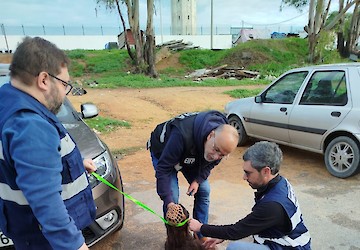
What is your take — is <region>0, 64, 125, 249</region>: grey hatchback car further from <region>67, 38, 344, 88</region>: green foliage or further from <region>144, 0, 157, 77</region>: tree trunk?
<region>67, 38, 344, 88</region>: green foliage

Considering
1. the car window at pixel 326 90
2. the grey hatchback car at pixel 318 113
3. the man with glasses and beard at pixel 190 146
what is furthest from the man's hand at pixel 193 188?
the car window at pixel 326 90

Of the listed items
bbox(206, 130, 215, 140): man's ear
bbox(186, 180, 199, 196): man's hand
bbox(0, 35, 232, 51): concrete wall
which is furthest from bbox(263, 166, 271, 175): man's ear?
bbox(0, 35, 232, 51): concrete wall

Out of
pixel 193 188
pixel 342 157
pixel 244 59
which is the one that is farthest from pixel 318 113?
pixel 244 59

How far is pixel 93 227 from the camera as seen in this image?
8.37ft

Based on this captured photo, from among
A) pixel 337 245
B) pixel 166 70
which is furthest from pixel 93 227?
pixel 166 70

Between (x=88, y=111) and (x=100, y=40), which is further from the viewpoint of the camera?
(x=100, y=40)

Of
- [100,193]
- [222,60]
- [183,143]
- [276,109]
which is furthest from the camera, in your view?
[222,60]

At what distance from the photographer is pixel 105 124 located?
7961 millimetres

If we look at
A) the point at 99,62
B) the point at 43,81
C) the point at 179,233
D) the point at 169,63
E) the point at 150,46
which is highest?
the point at 43,81

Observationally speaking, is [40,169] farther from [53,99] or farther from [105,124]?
[105,124]

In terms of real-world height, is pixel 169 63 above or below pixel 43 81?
below

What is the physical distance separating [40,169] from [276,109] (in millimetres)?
4703

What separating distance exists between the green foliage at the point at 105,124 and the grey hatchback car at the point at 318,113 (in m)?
3.52

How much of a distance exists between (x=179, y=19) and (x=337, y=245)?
48.0 m
